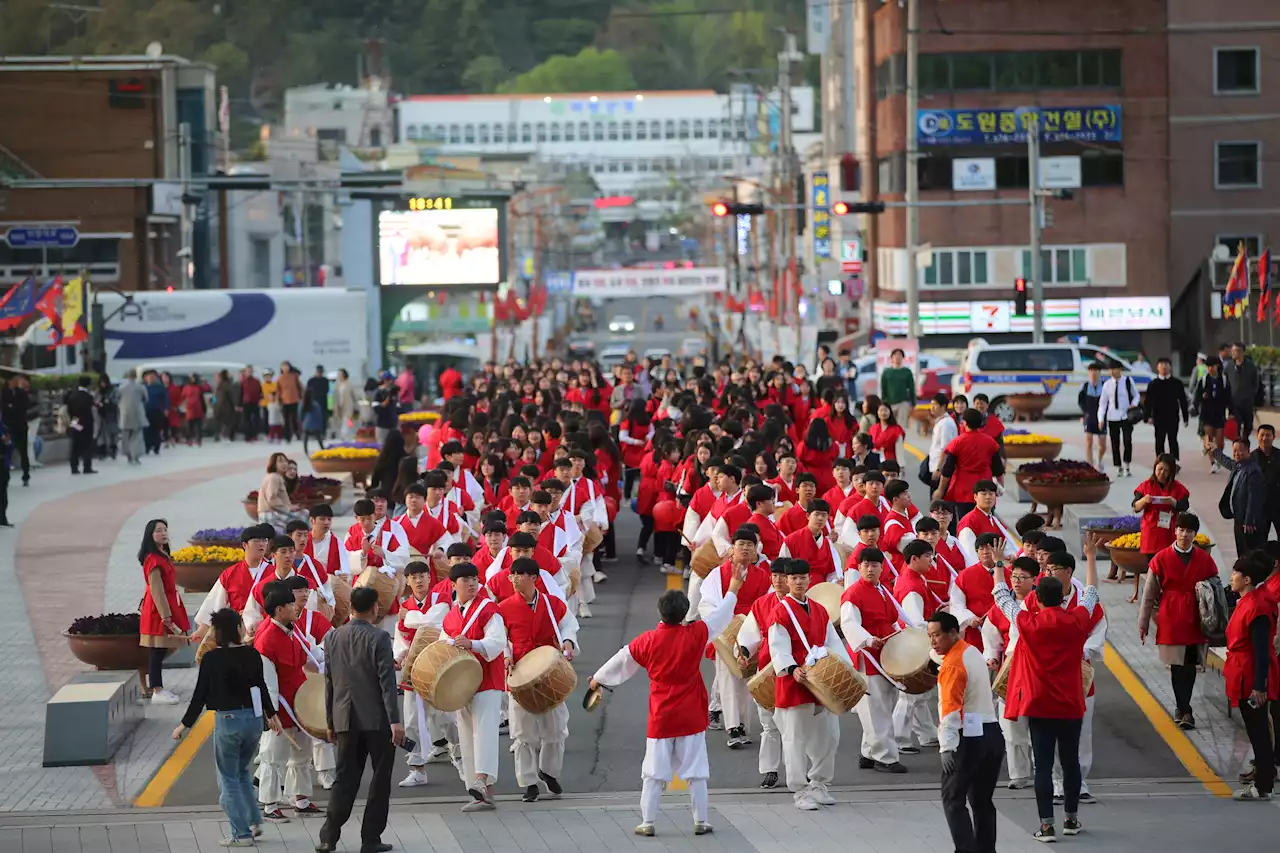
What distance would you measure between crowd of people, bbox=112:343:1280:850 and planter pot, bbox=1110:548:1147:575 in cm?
172

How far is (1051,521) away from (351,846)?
14.5 meters

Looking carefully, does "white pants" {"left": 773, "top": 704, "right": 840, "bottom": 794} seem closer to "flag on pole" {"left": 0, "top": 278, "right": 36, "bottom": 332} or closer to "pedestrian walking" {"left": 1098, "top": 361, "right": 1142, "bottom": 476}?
"pedestrian walking" {"left": 1098, "top": 361, "right": 1142, "bottom": 476}

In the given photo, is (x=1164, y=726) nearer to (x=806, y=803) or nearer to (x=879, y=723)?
Result: (x=879, y=723)

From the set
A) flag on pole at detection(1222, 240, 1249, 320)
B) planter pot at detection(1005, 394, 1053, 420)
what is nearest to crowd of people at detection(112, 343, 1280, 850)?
planter pot at detection(1005, 394, 1053, 420)

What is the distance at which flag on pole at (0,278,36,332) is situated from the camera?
39.3 meters

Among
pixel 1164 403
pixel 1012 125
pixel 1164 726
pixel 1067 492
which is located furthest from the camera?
pixel 1012 125

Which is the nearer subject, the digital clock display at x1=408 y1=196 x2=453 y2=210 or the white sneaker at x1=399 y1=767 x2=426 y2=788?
the white sneaker at x1=399 y1=767 x2=426 y2=788

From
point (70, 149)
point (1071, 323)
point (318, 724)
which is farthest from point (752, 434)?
point (70, 149)

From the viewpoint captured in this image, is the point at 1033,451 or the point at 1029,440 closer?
the point at 1033,451

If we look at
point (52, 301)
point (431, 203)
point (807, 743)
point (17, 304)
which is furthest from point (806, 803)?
point (431, 203)

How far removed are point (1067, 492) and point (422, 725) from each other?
12590 millimetres

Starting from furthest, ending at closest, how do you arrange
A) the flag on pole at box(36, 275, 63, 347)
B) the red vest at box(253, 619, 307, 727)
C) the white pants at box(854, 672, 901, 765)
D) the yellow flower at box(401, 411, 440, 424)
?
the flag on pole at box(36, 275, 63, 347) → the yellow flower at box(401, 411, 440, 424) → the white pants at box(854, 672, 901, 765) → the red vest at box(253, 619, 307, 727)

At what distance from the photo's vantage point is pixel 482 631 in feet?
40.8

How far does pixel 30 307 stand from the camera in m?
→ 40.1
